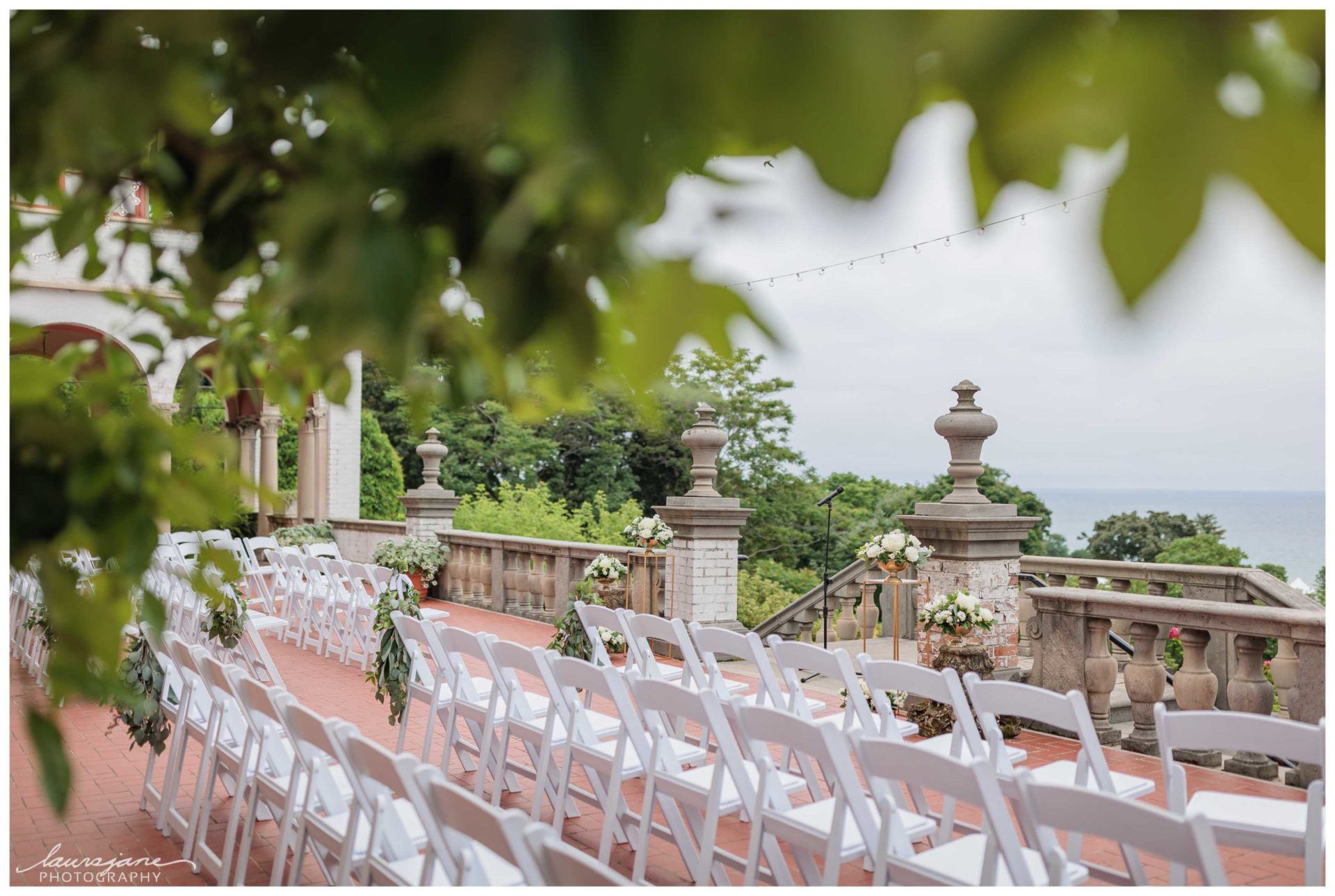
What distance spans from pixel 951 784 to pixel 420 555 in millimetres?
11627

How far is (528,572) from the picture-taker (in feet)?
40.1

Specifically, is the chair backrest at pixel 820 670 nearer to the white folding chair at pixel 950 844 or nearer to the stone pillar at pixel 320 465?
the white folding chair at pixel 950 844

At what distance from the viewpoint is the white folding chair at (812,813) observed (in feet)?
9.89

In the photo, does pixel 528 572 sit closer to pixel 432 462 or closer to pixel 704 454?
pixel 432 462

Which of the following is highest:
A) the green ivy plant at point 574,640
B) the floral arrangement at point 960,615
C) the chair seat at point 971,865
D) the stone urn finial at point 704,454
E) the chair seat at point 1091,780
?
the stone urn finial at point 704,454

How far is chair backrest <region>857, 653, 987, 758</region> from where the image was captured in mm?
4094

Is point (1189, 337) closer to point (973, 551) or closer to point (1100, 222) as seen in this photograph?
point (1100, 222)

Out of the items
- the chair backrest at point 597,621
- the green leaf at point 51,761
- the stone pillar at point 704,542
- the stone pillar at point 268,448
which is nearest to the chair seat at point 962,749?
the chair backrest at point 597,621

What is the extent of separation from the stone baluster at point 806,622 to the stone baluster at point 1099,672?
13.1 feet

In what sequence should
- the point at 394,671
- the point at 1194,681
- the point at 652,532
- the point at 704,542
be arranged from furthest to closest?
1. the point at 704,542
2. the point at 652,532
3. the point at 1194,681
4. the point at 394,671

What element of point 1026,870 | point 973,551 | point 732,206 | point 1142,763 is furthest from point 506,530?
point 732,206

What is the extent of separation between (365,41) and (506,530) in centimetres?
2014

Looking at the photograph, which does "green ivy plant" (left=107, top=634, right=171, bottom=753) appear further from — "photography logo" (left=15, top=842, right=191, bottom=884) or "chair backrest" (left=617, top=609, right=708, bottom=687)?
"chair backrest" (left=617, top=609, right=708, bottom=687)

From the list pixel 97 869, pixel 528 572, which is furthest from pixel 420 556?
pixel 97 869
